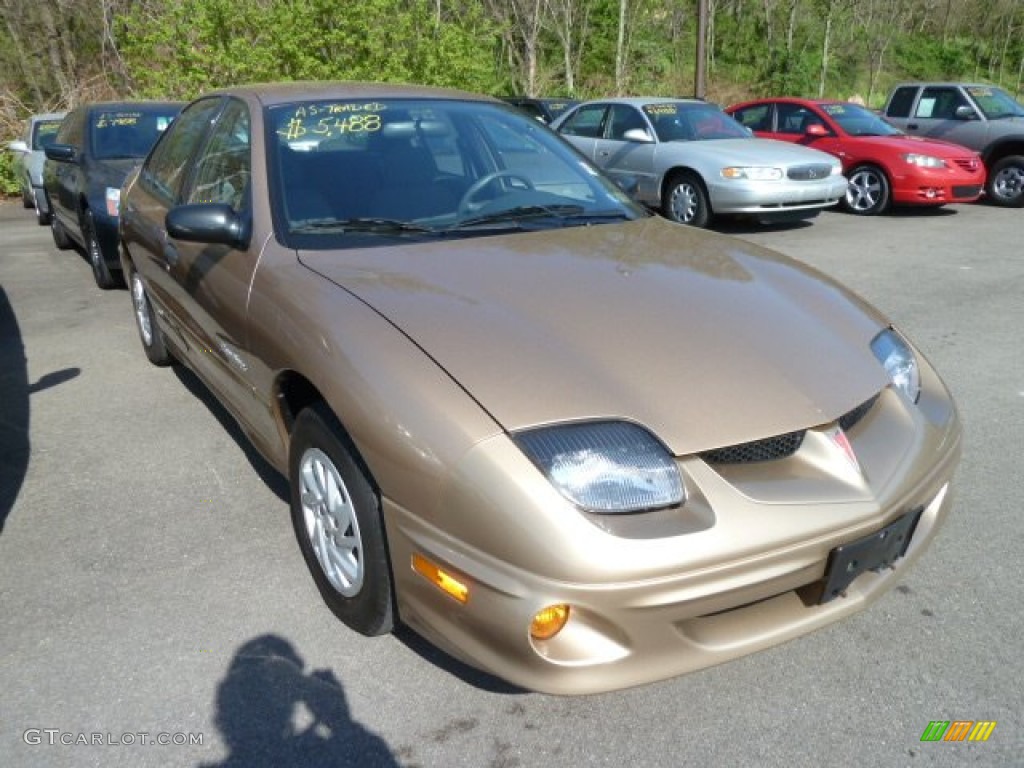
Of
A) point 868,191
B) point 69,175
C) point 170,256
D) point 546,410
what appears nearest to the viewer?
point 546,410

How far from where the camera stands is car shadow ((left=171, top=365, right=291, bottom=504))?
336 cm

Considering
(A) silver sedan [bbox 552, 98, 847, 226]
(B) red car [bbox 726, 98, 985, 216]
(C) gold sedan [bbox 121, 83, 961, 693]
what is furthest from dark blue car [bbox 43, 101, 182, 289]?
(B) red car [bbox 726, 98, 985, 216]

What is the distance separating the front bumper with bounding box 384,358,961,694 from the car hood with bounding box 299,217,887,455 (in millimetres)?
162

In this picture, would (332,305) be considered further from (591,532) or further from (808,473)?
(808,473)

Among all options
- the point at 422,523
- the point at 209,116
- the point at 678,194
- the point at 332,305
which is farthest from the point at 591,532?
the point at 678,194

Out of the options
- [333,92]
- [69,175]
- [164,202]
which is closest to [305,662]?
[333,92]

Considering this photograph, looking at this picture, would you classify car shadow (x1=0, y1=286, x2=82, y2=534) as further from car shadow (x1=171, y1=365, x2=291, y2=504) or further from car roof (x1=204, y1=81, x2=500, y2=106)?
car roof (x1=204, y1=81, x2=500, y2=106)

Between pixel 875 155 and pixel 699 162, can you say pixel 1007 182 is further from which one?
pixel 699 162

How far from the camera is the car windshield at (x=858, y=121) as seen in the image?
11.0 meters

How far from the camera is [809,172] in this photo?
9180mm

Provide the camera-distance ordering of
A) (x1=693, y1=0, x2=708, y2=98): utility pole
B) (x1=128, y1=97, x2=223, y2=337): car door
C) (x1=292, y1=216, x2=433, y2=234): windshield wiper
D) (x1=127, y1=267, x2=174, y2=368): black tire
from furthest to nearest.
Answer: (x1=693, y1=0, x2=708, y2=98): utility pole → (x1=127, y1=267, x2=174, y2=368): black tire → (x1=128, y1=97, x2=223, y2=337): car door → (x1=292, y1=216, x2=433, y2=234): windshield wiper

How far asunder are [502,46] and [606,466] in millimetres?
25596

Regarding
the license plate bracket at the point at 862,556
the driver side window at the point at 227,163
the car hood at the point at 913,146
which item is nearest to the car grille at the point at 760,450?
the license plate bracket at the point at 862,556

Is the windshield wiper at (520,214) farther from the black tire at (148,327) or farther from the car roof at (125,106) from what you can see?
the car roof at (125,106)
